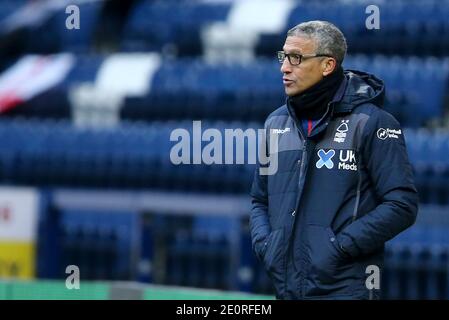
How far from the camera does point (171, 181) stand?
10.5 meters

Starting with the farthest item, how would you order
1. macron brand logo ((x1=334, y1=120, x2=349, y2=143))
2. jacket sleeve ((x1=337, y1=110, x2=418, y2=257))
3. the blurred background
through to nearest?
the blurred background → macron brand logo ((x1=334, y1=120, x2=349, y2=143)) → jacket sleeve ((x1=337, y1=110, x2=418, y2=257))

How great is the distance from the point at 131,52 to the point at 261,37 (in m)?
1.85

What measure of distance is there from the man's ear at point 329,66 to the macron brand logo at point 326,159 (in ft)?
0.88

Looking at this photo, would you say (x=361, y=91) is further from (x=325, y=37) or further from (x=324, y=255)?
(x=324, y=255)

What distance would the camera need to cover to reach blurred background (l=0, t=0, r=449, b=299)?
31.6ft

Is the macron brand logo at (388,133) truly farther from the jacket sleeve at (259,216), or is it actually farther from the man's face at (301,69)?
the jacket sleeve at (259,216)

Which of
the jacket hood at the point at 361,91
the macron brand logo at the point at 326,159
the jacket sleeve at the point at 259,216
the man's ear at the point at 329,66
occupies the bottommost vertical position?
→ the jacket sleeve at the point at 259,216

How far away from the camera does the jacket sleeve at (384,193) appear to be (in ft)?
12.4

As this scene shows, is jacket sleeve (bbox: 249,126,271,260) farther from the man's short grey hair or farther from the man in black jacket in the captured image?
the man's short grey hair

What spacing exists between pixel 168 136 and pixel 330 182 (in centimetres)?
692

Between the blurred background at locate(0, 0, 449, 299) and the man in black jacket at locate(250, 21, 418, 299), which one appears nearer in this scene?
the man in black jacket at locate(250, 21, 418, 299)

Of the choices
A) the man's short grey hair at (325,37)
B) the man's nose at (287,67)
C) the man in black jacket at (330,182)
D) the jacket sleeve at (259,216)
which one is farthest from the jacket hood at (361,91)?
the jacket sleeve at (259,216)

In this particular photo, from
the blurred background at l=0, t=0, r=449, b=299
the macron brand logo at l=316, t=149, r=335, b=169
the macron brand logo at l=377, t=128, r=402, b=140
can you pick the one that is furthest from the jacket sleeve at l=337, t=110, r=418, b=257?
the blurred background at l=0, t=0, r=449, b=299
